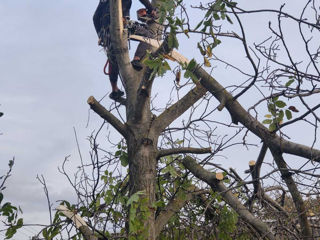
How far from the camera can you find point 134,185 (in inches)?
157

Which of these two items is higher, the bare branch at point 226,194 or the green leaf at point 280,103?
the green leaf at point 280,103

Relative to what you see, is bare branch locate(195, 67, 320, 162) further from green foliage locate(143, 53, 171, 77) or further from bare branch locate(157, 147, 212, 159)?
green foliage locate(143, 53, 171, 77)

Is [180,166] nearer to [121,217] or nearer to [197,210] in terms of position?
[197,210]

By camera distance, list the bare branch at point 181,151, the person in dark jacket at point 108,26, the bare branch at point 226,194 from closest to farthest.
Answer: the bare branch at point 226,194
the bare branch at point 181,151
the person in dark jacket at point 108,26

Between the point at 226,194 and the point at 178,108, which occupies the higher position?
the point at 178,108

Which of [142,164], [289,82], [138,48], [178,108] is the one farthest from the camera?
[138,48]

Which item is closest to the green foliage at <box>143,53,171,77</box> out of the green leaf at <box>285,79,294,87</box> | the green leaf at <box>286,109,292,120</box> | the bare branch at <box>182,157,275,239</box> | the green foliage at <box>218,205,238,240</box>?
the green leaf at <box>285,79,294,87</box>

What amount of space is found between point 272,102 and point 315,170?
2.12 ft

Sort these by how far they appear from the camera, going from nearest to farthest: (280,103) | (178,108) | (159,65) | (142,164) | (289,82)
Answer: (289,82) → (159,65) → (280,103) → (142,164) → (178,108)

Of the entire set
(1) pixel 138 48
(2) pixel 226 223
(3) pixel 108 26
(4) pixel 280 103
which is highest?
(3) pixel 108 26

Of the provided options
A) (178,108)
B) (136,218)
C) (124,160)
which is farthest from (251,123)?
(136,218)

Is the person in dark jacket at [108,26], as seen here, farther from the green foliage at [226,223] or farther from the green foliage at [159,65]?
the green foliage at [226,223]

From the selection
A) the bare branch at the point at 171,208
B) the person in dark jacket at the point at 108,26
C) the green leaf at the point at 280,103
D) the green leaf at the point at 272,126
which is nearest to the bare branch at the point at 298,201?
the green leaf at the point at 272,126

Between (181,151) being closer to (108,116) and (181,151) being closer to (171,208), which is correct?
(171,208)
